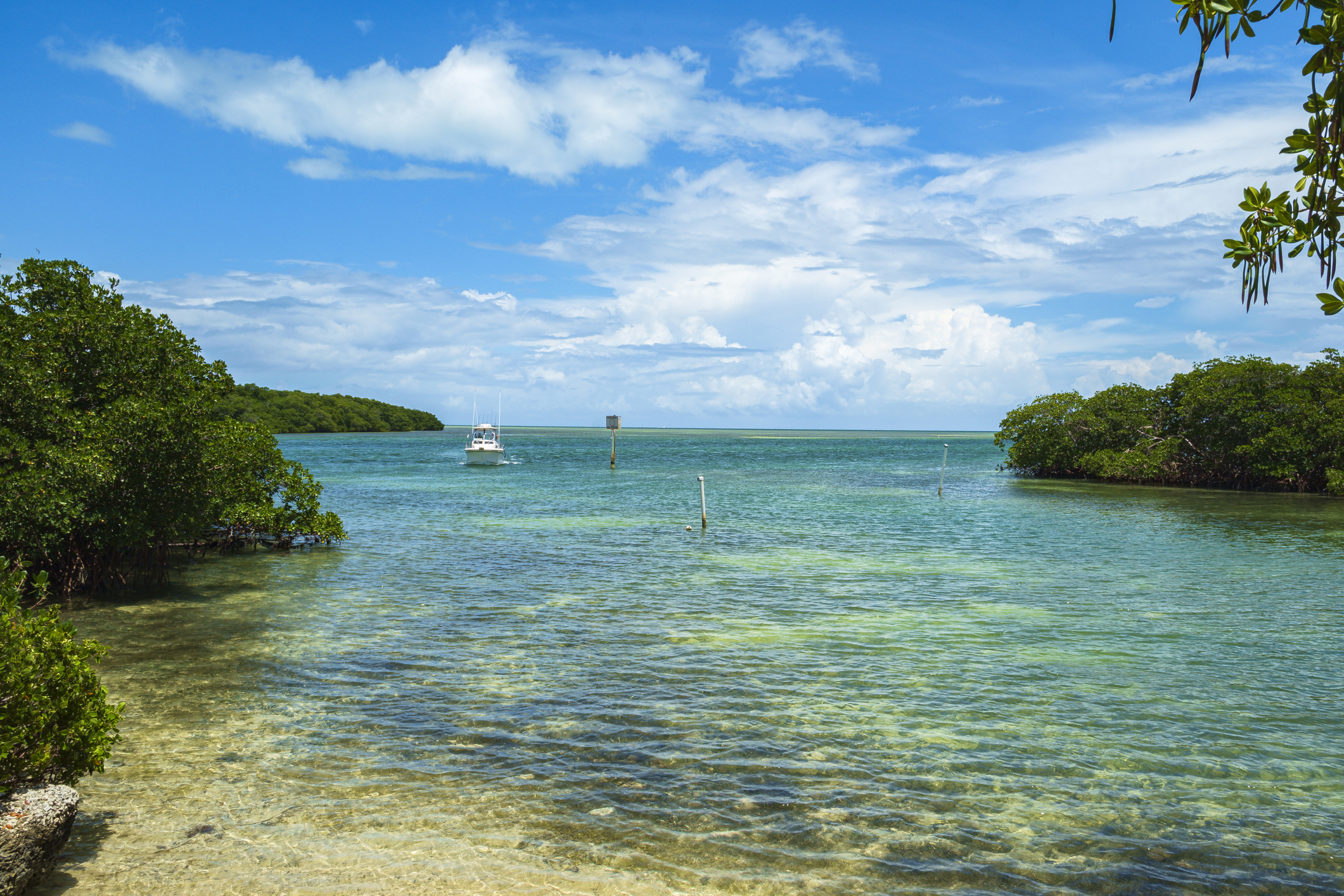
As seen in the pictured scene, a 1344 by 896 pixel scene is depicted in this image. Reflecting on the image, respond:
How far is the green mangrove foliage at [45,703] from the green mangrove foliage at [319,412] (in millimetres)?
123250

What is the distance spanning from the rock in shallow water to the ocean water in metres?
0.46

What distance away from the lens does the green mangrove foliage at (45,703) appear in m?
5.29

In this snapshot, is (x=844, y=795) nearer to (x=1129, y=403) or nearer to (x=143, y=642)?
(x=143, y=642)

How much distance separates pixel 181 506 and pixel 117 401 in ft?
7.40

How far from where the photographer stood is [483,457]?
224 feet

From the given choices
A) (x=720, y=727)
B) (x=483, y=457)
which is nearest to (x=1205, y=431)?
(x=720, y=727)

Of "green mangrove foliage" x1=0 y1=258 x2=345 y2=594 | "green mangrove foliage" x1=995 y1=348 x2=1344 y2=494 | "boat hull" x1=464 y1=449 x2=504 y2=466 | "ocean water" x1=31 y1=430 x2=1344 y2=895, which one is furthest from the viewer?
"boat hull" x1=464 y1=449 x2=504 y2=466

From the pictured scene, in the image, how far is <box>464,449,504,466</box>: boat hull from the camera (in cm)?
6769

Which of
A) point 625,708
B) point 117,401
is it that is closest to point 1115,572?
point 625,708

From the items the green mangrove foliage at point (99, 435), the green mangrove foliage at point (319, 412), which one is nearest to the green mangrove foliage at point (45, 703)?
the green mangrove foliage at point (99, 435)

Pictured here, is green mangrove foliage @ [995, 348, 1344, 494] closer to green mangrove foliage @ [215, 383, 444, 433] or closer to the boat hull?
the boat hull

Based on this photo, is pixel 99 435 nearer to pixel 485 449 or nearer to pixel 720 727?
pixel 720 727

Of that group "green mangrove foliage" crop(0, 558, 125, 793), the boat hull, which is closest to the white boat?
the boat hull

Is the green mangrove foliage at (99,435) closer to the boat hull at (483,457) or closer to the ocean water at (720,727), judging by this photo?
the ocean water at (720,727)
